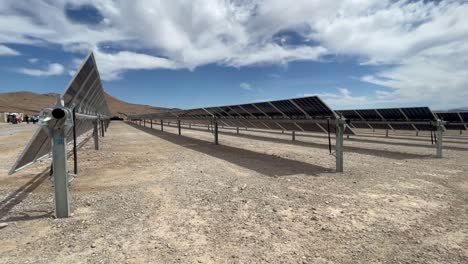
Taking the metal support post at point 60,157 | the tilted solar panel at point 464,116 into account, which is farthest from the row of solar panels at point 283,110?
the tilted solar panel at point 464,116

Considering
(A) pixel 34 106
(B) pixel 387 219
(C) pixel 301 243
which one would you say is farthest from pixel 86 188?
(A) pixel 34 106

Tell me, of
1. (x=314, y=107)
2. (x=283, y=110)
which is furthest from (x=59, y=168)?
(x=283, y=110)

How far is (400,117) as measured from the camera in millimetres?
17250

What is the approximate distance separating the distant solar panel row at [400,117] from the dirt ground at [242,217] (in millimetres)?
5620

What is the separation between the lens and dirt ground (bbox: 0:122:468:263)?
12.6 feet

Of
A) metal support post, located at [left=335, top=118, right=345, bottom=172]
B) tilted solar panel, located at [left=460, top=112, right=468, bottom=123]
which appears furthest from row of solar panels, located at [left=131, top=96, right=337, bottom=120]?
tilted solar panel, located at [left=460, top=112, right=468, bottom=123]

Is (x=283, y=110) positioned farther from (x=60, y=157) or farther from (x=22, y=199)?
(x=22, y=199)

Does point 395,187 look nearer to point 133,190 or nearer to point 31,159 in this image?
point 133,190

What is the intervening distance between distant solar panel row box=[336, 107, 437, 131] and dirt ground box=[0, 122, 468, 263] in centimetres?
562

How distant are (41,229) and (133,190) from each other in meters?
2.51

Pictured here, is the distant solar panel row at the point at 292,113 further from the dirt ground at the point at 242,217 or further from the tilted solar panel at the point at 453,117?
the tilted solar panel at the point at 453,117

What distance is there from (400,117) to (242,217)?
1569 centimetres

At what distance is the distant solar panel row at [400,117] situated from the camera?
14.2 meters

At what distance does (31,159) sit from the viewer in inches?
255
